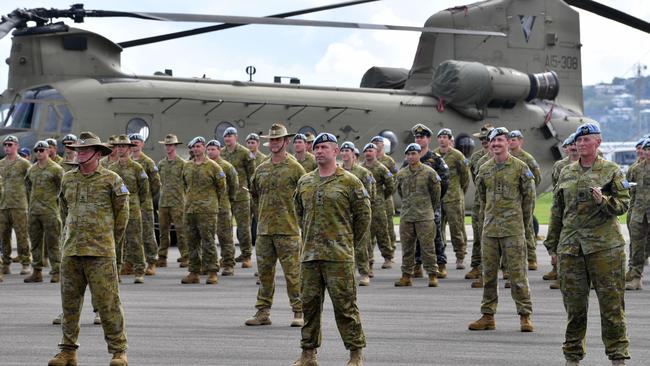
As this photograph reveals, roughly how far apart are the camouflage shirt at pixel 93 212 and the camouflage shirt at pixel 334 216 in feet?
4.98

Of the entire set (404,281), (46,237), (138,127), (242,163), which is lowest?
(404,281)

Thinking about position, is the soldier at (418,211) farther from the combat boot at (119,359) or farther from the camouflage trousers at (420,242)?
the combat boot at (119,359)

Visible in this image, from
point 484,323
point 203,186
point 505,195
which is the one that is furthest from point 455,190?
point 484,323

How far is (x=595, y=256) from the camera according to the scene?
8789mm

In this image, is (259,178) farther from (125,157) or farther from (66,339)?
(125,157)

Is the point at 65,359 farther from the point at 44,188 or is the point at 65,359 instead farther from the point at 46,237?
the point at 44,188

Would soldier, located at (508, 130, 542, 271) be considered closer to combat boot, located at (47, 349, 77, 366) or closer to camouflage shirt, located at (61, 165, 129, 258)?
camouflage shirt, located at (61, 165, 129, 258)

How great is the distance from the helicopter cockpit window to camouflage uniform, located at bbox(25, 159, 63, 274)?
→ 4.99 m

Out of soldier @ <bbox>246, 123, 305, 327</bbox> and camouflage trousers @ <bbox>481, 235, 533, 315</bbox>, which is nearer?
camouflage trousers @ <bbox>481, 235, 533, 315</bbox>

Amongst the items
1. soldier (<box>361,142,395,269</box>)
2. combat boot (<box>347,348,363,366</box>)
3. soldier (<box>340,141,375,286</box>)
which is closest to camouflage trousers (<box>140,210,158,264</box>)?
soldier (<box>361,142,395,269</box>)

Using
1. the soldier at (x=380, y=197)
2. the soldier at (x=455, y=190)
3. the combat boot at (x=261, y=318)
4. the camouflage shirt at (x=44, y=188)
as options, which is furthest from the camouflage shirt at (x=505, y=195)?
the camouflage shirt at (x=44, y=188)

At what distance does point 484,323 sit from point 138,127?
11398mm

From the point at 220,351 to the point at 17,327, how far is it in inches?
98.9

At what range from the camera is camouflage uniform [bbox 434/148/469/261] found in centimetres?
1750
